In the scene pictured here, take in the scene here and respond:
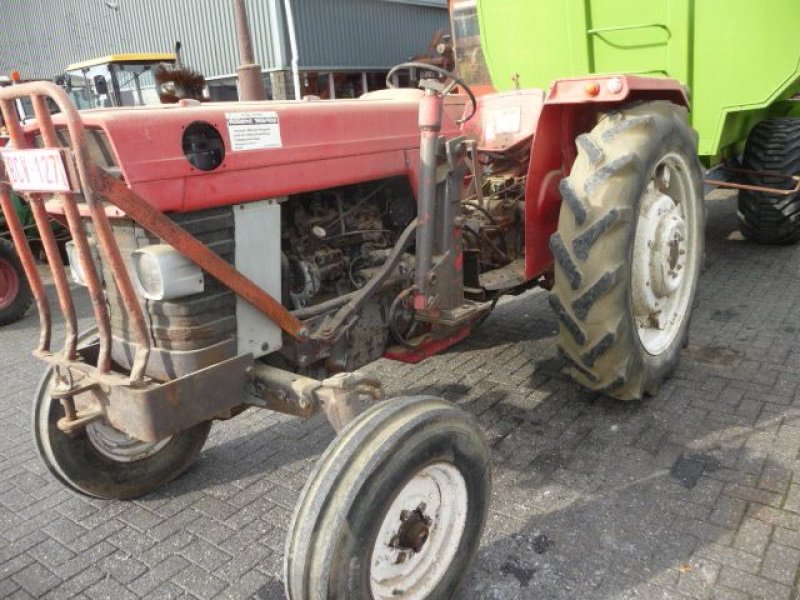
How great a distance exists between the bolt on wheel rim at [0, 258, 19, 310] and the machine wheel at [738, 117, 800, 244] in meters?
5.89

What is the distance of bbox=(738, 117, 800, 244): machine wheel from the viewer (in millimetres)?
4617

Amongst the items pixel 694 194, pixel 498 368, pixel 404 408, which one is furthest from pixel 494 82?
pixel 404 408

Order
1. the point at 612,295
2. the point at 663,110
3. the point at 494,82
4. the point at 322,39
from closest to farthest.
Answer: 1. the point at 612,295
2. the point at 663,110
3. the point at 494,82
4. the point at 322,39

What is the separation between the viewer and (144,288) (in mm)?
1929

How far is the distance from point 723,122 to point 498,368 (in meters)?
2.15

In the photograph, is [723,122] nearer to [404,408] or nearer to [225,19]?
[404,408]

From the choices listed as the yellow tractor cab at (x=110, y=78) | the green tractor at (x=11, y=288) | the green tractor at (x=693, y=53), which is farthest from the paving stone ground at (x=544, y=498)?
the yellow tractor cab at (x=110, y=78)

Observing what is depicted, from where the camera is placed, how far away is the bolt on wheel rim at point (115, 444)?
252 centimetres

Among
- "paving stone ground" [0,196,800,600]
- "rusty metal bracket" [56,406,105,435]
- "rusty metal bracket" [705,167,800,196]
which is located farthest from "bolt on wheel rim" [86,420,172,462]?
"rusty metal bracket" [705,167,800,196]

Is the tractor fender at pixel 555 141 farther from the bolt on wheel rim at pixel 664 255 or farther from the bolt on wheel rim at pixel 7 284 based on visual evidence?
the bolt on wheel rim at pixel 7 284

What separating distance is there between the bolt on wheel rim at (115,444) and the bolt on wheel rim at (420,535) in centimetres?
125

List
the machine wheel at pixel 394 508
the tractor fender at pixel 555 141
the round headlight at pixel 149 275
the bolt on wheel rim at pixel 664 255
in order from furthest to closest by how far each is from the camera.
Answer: the bolt on wheel rim at pixel 664 255, the tractor fender at pixel 555 141, the round headlight at pixel 149 275, the machine wheel at pixel 394 508

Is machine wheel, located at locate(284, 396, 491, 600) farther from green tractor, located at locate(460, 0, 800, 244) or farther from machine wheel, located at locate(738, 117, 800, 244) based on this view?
machine wheel, located at locate(738, 117, 800, 244)

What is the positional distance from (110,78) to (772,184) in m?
8.62
